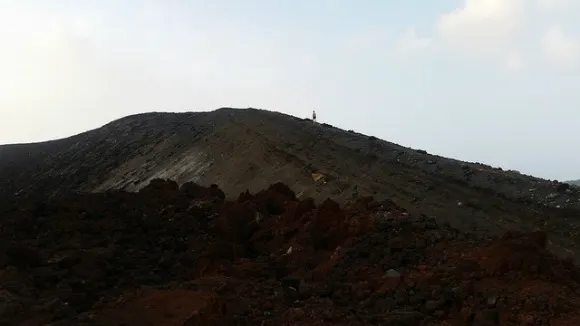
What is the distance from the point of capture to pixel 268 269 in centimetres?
770

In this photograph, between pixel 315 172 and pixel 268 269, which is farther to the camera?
pixel 315 172

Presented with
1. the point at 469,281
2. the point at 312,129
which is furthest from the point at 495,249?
the point at 312,129

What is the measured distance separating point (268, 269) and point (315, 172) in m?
7.32

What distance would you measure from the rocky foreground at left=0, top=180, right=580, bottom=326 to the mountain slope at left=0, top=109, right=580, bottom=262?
11.7 ft

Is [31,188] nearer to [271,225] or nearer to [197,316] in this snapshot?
[271,225]

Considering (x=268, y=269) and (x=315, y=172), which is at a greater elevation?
(x=315, y=172)

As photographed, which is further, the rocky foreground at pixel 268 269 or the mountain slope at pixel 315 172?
the mountain slope at pixel 315 172

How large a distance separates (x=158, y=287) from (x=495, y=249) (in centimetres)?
399

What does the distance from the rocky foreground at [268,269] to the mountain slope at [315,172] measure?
3562 mm

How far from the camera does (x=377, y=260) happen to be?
24.3 feet

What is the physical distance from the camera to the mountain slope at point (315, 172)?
1260cm

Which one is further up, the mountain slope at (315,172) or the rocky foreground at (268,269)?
the mountain slope at (315,172)

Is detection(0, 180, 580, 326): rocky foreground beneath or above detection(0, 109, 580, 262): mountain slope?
beneath

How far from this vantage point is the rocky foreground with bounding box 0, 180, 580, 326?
18.5 feet
